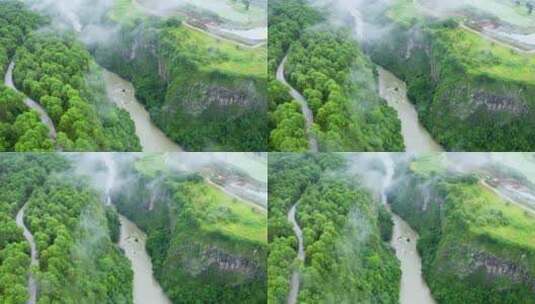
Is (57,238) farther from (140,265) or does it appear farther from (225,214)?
(225,214)

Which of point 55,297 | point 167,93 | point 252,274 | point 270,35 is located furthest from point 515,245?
point 55,297

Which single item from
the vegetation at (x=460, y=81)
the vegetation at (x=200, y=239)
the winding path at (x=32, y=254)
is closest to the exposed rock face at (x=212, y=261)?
the vegetation at (x=200, y=239)

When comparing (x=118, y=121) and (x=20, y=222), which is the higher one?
(x=118, y=121)

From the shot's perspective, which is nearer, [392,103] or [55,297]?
[55,297]

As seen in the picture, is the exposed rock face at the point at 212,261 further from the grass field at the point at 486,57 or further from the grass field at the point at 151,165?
the grass field at the point at 486,57

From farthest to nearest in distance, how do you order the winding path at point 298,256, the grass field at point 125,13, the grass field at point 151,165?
the grass field at point 125,13 → the grass field at point 151,165 → the winding path at point 298,256

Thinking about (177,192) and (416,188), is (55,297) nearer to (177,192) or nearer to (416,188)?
(177,192)
